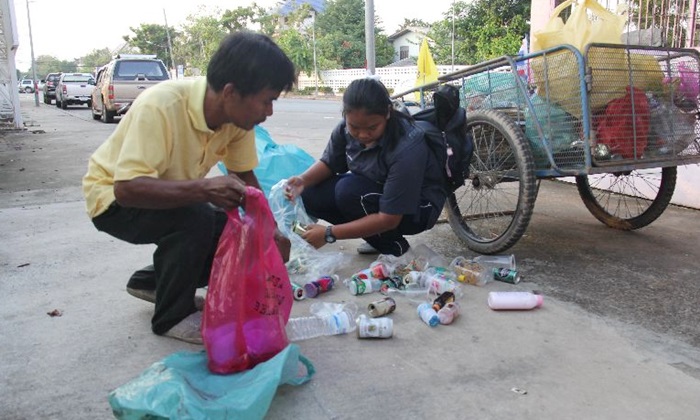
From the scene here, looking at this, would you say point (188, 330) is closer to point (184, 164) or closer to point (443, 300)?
point (184, 164)

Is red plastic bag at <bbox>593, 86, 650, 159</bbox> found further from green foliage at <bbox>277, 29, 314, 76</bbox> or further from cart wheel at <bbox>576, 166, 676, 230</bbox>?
green foliage at <bbox>277, 29, 314, 76</bbox>

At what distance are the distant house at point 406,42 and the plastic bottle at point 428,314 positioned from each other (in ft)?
158

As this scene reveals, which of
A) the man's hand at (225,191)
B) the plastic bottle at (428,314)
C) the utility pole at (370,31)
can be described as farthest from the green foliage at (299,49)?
the man's hand at (225,191)

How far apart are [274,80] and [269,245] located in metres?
0.57

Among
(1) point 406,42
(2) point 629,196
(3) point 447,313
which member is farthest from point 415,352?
(1) point 406,42

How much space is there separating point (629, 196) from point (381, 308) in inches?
127

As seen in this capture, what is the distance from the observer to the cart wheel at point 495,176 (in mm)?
3039

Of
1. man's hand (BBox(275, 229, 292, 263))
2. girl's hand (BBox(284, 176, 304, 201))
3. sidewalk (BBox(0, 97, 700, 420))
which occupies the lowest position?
sidewalk (BBox(0, 97, 700, 420))

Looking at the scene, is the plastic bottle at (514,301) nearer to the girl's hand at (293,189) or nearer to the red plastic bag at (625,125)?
the red plastic bag at (625,125)

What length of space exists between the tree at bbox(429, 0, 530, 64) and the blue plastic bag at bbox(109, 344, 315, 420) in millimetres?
21224

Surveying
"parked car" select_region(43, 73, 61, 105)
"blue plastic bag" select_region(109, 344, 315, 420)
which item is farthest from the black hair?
"parked car" select_region(43, 73, 61, 105)

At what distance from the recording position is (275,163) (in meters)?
3.63

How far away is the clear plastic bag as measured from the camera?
304 centimetres

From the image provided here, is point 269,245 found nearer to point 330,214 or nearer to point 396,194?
point 396,194
